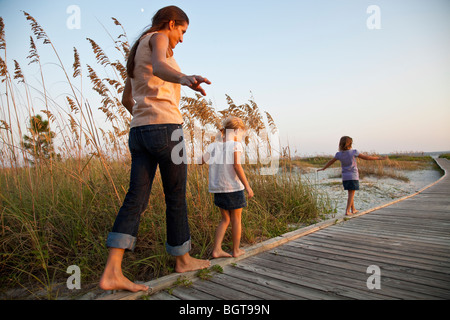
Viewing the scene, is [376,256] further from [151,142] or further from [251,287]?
[151,142]

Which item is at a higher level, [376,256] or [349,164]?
[349,164]

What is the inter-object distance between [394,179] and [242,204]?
1143 cm

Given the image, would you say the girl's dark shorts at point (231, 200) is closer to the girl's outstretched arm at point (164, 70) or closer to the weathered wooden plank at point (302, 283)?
the weathered wooden plank at point (302, 283)

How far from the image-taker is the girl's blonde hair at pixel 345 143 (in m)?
4.61

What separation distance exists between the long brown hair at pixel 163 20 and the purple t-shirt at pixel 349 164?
382 centimetres

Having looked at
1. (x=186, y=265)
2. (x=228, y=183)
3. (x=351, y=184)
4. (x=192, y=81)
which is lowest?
(x=186, y=265)

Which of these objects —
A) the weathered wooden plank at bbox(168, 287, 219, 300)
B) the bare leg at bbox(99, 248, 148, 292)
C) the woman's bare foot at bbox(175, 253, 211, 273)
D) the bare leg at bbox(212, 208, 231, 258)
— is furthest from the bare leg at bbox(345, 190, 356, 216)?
the bare leg at bbox(99, 248, 148, 292)

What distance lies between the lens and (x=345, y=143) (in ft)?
15.1

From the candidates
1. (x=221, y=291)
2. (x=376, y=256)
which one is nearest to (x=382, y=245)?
(x=376, y=256)

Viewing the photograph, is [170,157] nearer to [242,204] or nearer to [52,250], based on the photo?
[242,204]

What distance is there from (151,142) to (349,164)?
395 centimetres

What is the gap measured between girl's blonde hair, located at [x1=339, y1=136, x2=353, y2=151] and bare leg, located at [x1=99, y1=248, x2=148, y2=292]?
4.20m

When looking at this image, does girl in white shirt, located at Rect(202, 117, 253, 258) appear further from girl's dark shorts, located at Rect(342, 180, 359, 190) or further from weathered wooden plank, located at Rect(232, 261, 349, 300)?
girl's dark shorts, located at Rect(342, 180, 359, 190)
